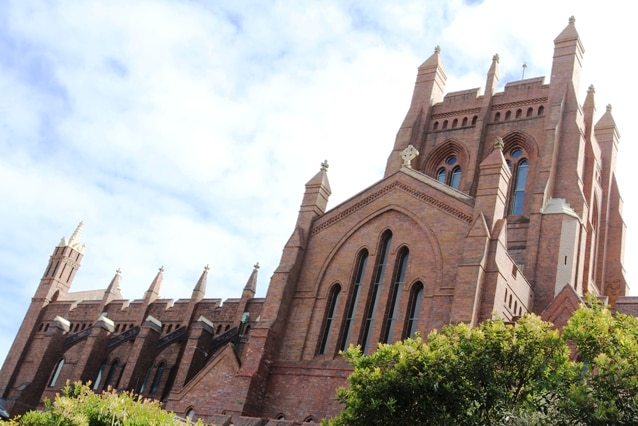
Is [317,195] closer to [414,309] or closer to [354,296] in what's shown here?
[354,296]

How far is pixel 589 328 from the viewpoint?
627 inches

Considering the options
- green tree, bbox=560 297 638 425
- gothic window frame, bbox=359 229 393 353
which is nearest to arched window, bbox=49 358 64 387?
gothic window frame, bbox=359 229 393 353

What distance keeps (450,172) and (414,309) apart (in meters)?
13.6

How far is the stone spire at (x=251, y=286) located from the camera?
40031mm

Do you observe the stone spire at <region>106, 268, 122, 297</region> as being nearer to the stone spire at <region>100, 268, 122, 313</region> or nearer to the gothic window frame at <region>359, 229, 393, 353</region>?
the stone spire at <region>100, 268, 122, 313</region>

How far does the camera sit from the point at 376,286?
2739 cm

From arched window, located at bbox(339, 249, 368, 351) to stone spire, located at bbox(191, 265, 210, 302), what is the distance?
16.1 m

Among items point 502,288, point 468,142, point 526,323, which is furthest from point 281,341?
point 468,142

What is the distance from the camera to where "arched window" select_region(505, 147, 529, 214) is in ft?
112

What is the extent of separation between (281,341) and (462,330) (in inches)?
430

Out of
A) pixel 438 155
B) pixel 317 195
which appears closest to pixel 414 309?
pixel 317 195

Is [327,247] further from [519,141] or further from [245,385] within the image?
[519,141]

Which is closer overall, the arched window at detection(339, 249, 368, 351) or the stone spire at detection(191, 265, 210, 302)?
the arched window at detection(339, 249, 368, 351)

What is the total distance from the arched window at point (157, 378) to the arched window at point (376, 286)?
54.9 feet
